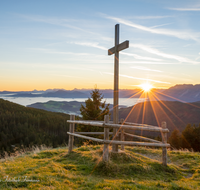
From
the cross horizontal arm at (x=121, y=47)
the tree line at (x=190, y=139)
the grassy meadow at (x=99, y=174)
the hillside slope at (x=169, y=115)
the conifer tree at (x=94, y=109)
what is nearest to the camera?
the grassy meadow at (x=99, y=174)

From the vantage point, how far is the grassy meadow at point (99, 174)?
438 cm

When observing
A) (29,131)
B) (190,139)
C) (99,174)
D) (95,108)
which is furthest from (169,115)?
(99,174)

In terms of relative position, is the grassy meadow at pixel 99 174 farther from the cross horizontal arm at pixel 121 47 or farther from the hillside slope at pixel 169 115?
the hillside slope at pixel 169 115

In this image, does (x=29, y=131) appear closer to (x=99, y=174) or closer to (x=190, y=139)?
(x=190, y=139)

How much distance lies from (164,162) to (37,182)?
5.21 metres

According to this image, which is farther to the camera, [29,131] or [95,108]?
[29,131]

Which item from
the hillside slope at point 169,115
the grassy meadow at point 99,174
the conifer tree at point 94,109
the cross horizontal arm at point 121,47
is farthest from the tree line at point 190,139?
the hillside slope at point 169,115

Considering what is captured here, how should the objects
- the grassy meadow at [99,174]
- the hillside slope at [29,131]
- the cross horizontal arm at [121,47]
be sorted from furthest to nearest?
1. the hillside slope at [29,131]
2. the cross horizontal arm at [121,47]
3. the grassy meadow at [99,174]

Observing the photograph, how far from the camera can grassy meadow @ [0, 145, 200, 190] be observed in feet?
14.4

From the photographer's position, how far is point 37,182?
4363 millimetres

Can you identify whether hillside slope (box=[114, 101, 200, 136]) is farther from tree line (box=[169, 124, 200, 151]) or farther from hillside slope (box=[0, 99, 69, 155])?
tree line (box=[169, 124, 200, 151])

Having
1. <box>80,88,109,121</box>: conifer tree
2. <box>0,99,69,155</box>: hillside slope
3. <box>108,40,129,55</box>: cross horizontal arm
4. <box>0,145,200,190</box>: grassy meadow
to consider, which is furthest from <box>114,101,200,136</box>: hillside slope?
<box>0,145,200,190</box>: grassy meadow

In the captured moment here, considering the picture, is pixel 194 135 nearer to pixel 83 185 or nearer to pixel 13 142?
pixel 83 185

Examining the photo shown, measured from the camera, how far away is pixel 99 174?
5.70m
